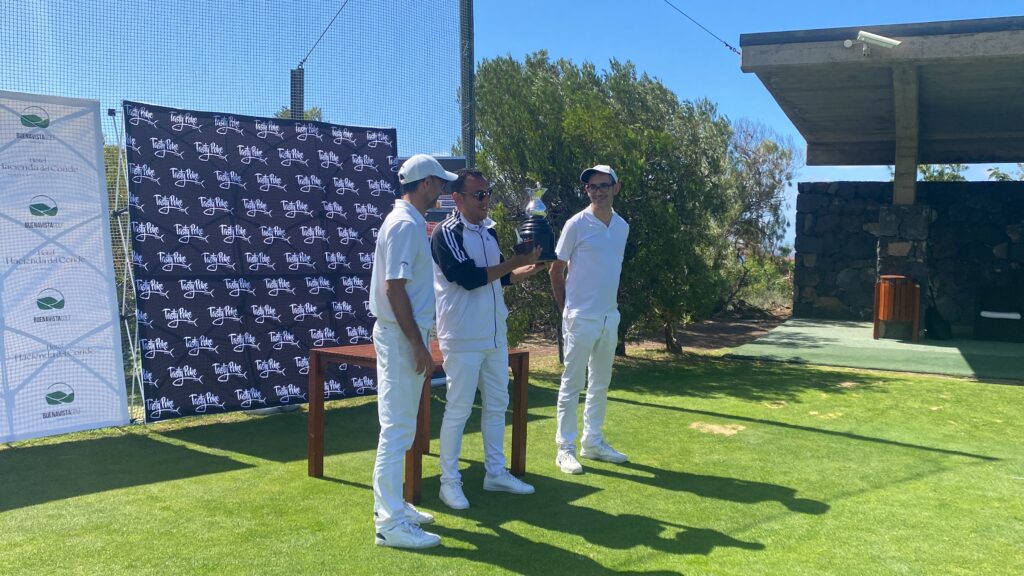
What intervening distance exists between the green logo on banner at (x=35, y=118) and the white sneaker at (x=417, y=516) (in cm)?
397

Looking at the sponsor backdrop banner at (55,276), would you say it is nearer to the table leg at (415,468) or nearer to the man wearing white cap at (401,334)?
the table leg at (415,468)

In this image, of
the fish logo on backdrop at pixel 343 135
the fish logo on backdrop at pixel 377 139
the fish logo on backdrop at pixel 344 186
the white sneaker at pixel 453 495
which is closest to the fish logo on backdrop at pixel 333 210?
the fish logo on backdrop at pixel 344 186

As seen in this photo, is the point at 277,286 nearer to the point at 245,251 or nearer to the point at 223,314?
the point at 245,251

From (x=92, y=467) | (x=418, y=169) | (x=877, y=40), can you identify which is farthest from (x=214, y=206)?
(x=877, y=40)

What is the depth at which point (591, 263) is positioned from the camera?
5.04m

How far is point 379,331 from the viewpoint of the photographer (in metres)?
3.73

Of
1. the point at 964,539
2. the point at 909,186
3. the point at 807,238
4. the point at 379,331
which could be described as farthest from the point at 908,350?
the point at 379,331

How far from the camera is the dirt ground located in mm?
11352

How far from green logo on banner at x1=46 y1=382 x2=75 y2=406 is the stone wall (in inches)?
468

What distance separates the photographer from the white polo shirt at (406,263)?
3.57 metres

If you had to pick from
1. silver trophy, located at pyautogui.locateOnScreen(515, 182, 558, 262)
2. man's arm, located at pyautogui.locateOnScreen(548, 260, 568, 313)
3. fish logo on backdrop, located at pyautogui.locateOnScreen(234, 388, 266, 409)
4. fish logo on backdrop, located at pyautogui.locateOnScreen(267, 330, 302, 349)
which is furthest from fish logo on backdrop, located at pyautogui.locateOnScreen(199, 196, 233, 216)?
silver trophy, located at pyautogui.locateOnScreen(515, 182, 558, 262)

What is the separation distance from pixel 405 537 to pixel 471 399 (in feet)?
2.89

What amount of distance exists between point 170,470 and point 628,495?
2763 mm

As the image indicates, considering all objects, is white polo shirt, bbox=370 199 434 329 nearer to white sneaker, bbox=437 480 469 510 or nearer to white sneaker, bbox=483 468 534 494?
white sneaker, bbox=437 480 469 510
